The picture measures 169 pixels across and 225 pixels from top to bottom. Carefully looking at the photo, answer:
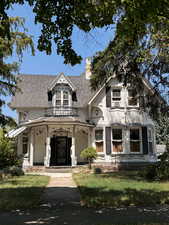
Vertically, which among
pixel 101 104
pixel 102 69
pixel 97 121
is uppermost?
pixel 102 69

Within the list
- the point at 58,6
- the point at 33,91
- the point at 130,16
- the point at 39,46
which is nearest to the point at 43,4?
the point at 58,6

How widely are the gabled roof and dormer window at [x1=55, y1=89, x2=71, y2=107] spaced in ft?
2.91

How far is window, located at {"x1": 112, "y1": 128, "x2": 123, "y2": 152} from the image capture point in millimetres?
21594

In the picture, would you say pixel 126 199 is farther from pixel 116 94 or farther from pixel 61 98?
pixel 61 98

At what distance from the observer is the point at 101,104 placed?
22.2 metres

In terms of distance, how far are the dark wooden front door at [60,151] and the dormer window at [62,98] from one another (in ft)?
10.7

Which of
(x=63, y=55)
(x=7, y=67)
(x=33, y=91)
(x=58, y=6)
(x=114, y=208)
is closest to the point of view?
(x=58, y=6)

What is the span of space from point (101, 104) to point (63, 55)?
17.6 metres

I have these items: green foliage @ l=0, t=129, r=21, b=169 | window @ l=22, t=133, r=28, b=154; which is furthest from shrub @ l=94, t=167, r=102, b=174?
window @ l=22, t=133, r=28, b=154

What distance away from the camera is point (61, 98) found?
23719mm

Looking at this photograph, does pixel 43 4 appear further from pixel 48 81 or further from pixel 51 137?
pixel 48 81

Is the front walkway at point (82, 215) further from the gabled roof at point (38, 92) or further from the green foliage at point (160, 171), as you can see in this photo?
the gabled roof at point (38, 92)

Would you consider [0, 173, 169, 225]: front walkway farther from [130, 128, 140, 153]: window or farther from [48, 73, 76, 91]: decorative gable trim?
[48, 73, 76, 91]: decorative gable trim

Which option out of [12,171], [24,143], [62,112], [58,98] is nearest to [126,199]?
[12,171]
